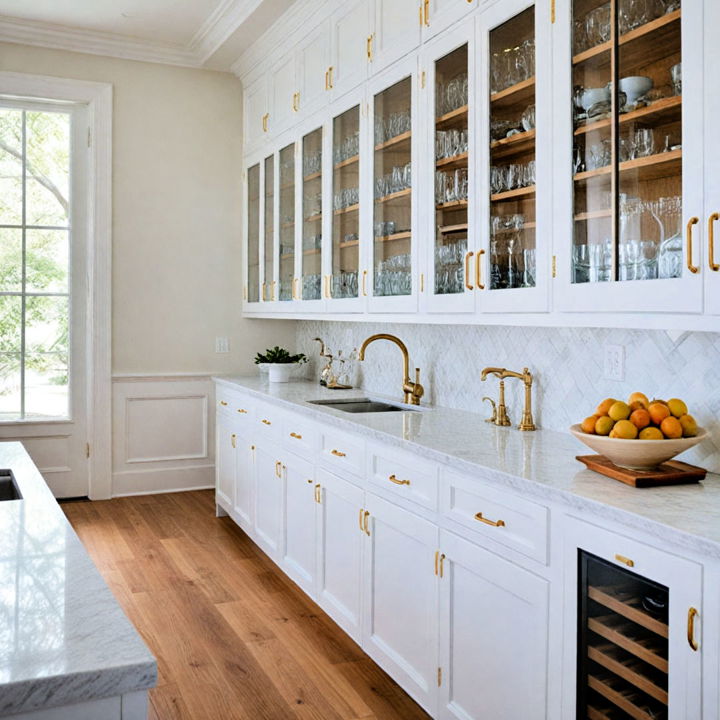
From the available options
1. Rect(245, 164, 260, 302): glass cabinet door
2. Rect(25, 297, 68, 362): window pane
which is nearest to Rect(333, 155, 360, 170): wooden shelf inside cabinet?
Rect(245, 164, 260, 302): glass cabinet door

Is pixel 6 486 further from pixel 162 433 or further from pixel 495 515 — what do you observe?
pixel 162 433

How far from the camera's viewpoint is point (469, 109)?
2.59 meters

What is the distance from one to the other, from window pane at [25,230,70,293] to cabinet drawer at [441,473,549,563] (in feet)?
11.8

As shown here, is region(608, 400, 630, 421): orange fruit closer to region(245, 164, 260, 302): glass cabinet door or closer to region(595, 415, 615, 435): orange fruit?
region(595, 415, 615, 435): orange fruit

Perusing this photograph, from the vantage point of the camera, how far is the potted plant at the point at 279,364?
Answer: 14.8 feet

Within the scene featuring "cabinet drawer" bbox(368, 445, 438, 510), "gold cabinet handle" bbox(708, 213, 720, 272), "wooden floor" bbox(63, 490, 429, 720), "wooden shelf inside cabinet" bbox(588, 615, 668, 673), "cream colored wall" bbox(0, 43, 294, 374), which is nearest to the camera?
"wooden shelf inside cabinet" bbox(588, 615, 668, 673)

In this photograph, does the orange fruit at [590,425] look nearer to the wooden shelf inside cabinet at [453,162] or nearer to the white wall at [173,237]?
the wooden shelf inside cabinet at [453,162]

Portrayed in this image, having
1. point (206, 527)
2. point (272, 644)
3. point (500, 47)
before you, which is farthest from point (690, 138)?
point (206, 527)

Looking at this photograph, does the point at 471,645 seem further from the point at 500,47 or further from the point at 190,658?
the point at 500,47

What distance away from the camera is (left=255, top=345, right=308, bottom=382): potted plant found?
4.50 metres

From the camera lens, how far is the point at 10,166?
481 cm

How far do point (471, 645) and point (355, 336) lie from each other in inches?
96.8

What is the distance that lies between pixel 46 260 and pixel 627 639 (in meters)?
4.35

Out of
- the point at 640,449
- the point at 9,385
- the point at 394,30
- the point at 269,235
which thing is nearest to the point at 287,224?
the point at 269,235
